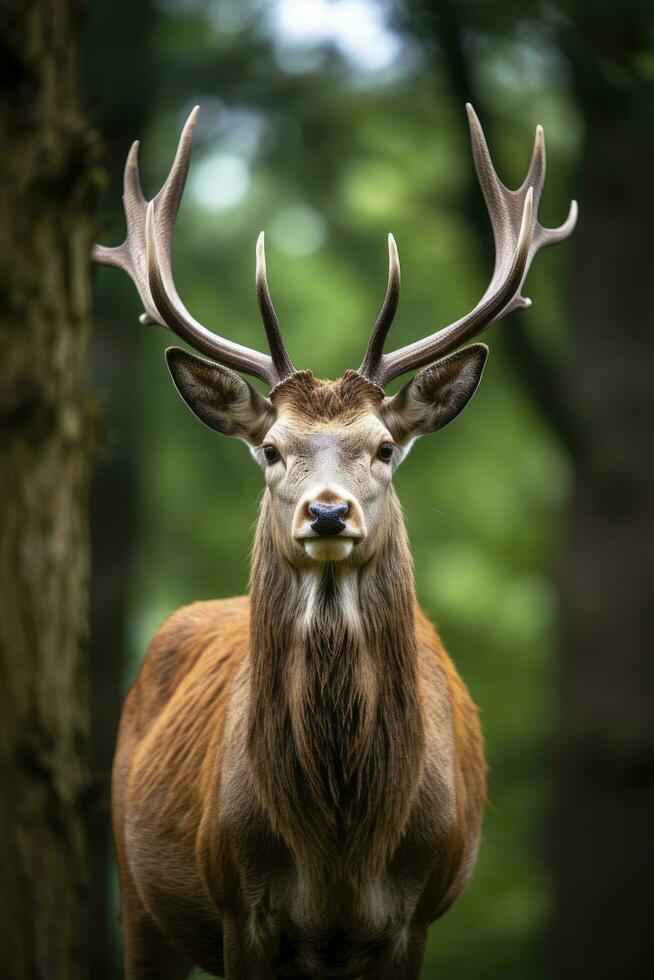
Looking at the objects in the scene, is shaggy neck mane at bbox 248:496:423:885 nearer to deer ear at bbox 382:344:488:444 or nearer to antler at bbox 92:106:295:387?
deer ear at bbox 382:344:488:444

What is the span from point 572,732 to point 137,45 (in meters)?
6.15

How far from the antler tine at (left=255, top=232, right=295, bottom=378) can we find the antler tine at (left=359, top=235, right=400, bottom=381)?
0.33 m

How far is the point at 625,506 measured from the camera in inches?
433

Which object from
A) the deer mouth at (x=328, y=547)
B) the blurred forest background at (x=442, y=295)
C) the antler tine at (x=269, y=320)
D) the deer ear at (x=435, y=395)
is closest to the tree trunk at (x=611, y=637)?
the blurred forest background at (x=442, y=295)

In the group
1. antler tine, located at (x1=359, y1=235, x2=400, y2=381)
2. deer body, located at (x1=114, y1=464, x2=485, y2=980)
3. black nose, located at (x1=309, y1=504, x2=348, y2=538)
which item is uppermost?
antler tine, located at (x1=359, y1=235, x2=400, y2=381)

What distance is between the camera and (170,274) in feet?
19.8

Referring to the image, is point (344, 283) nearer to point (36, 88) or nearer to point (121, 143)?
point (121, 143)

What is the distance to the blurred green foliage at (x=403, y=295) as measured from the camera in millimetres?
10703

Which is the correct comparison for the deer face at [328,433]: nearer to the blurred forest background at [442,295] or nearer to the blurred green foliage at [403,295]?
the blurred forest background at [442,295]

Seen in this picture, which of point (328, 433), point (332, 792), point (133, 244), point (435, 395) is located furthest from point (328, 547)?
point (133, 244)

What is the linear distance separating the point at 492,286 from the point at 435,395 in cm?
57

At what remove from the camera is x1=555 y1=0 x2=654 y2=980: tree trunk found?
1088cm

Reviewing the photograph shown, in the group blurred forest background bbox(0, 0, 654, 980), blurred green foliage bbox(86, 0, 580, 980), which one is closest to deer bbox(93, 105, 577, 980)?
blurred forest background bbox(0, 0, 654, 980)

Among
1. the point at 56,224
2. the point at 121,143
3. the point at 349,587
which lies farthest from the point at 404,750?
the point at 121,143
